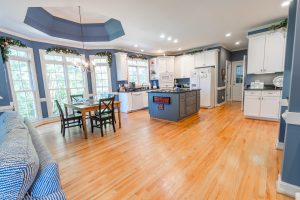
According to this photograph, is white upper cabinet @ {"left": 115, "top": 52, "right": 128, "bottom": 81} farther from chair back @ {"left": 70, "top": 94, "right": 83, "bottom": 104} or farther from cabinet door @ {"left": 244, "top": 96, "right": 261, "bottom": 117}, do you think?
cabinet door @ {"left": 244, "top": 96, "right": 261, "bottom": 117}

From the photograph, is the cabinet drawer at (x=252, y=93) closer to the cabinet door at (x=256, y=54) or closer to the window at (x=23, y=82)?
the cabinet door at (x=256, y=54)

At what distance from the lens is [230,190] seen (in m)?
1.75

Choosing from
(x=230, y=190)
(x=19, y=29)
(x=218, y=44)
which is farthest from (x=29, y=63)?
(x=218, y=44)

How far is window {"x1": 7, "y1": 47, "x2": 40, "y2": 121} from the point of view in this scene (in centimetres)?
400

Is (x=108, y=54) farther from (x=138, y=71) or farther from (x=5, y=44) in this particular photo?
(x=5, y=44)

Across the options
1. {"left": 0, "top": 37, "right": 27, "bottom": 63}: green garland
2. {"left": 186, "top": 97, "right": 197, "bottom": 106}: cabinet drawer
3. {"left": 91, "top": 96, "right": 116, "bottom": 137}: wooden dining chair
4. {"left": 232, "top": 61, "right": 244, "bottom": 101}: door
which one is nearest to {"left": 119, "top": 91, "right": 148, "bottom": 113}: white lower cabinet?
{"left": 91, "top": 96, "right": 116, "bottom": 137}: wooden dining chair

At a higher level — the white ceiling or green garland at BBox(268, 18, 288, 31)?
the white ceiling

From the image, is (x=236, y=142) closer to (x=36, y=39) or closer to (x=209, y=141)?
(x=209, y=141)

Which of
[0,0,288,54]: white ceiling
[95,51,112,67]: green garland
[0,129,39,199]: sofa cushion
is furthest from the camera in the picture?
[95,51,112,67]: green garland

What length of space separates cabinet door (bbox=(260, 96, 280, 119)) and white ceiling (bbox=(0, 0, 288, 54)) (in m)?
2.09

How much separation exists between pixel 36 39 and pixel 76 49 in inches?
47.2

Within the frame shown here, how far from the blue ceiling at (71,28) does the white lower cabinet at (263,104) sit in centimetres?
424

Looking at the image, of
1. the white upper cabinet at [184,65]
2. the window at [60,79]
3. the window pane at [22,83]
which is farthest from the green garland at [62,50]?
the white upper cabinet at [184,65]

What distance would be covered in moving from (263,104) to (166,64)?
439 centimetres
